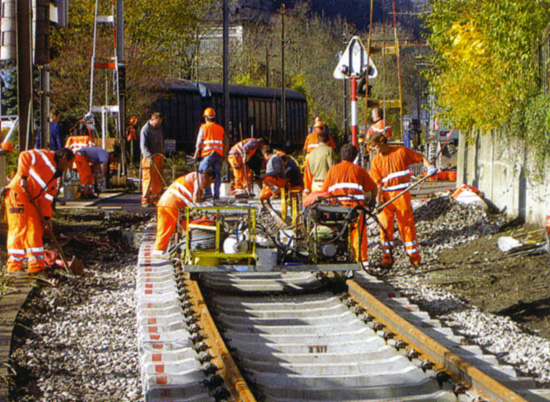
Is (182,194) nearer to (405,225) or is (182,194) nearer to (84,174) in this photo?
(405,225)

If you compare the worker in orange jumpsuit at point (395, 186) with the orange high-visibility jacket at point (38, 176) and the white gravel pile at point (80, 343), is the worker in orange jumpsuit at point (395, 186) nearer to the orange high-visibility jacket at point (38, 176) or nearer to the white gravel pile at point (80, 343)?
the white gravel pile at point (80, 343)

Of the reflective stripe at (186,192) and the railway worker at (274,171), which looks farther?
the railway worker at (274,171)

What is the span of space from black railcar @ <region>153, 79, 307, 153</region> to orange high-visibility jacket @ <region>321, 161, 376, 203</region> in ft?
56.4

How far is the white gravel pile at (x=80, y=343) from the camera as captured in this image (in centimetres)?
601

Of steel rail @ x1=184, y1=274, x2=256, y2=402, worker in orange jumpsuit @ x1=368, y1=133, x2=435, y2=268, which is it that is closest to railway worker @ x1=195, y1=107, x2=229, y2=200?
worker in orange jumpsuit @ x1=368, y1=133, x2=435, y2=268

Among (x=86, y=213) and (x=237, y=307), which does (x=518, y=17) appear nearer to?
(x=237, y=307)

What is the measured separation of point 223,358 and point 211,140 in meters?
10.1

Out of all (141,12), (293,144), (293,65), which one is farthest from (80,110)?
(293,65)

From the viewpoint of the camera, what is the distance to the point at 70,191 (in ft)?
59.3

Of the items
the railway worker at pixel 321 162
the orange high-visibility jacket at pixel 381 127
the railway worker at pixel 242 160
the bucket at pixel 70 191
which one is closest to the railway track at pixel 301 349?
the railway worker at pixel 321 162

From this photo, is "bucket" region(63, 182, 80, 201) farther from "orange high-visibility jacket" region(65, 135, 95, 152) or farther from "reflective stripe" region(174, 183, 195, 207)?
"reflective stripe" region(174, 183, 195, 207)

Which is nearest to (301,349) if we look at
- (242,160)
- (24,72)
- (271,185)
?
(24,72)

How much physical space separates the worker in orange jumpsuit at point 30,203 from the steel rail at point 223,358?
2.67 metres

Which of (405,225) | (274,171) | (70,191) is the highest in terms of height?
(274,171)
